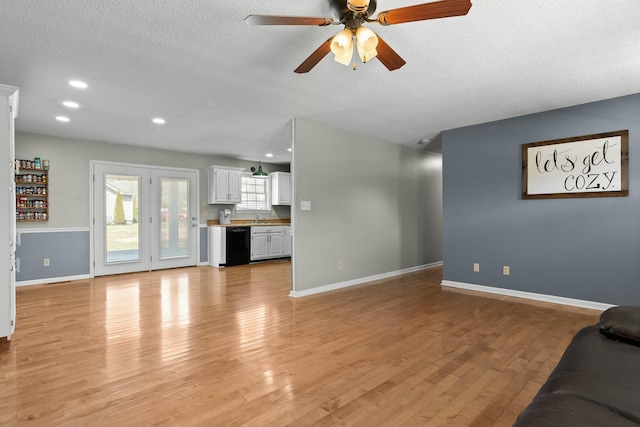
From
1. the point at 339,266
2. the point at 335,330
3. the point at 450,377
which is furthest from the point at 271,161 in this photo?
the point at 450,377

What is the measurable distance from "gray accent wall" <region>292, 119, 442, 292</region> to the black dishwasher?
9.42ft

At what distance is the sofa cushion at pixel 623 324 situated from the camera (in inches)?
56.9

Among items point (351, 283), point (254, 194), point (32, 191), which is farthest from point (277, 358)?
point (254, 194)

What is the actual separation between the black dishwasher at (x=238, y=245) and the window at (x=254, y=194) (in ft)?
3.00

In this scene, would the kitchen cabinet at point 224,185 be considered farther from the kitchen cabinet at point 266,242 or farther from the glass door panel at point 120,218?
the glass door panel at point 120,218

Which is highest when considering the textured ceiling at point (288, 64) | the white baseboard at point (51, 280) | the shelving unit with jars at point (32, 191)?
the textured ceiling at point (288, 64)

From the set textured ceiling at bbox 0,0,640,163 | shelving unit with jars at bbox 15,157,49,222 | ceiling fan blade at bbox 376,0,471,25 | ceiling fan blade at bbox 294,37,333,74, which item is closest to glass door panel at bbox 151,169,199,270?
shelving unit with jars at bbox 15,157,49,222

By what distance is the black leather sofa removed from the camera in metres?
0.95

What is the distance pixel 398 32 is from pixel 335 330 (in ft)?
8.39

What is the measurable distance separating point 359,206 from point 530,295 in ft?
8.64

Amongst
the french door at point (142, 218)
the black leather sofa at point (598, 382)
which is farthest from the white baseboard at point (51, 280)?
the black leather sofa at point (598, 382)

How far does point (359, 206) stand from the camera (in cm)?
539

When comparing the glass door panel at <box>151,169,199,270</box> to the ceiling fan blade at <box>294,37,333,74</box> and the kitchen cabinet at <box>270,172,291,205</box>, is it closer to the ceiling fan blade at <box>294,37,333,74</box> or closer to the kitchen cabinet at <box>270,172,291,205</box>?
the kitchen cabinet at <box>270,172,291,205</box>

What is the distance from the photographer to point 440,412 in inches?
72.1
